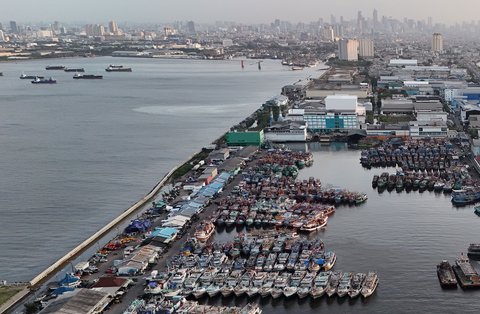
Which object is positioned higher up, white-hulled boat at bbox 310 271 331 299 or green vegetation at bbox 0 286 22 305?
green vegetation at bbox 0 286 22 305

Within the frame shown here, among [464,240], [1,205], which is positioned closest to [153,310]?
[464,240]

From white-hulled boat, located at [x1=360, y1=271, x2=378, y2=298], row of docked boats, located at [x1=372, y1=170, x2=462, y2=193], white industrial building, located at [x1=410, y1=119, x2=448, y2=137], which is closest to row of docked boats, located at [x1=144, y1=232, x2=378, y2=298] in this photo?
white-hulled boat, located at [x1=360, y1=271, x2=378, y2=298]

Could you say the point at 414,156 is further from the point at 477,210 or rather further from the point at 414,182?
the point at 477,210

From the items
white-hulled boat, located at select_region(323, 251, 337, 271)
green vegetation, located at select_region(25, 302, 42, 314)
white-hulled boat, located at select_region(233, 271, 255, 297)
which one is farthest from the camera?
white-hulled boat, located at select_region(323, 251, 337, 271)

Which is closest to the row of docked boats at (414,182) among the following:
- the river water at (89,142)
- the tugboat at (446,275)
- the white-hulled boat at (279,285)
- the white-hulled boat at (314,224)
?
the white-hulled boat at (314,224)

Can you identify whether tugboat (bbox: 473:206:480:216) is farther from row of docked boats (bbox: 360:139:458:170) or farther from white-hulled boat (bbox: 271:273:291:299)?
white-hulled boat (bbox: 271:273:291:299)

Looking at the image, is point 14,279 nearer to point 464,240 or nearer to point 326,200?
point 326,200

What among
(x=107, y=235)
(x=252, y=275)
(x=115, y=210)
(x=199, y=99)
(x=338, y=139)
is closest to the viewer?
(x=252, y=275)
